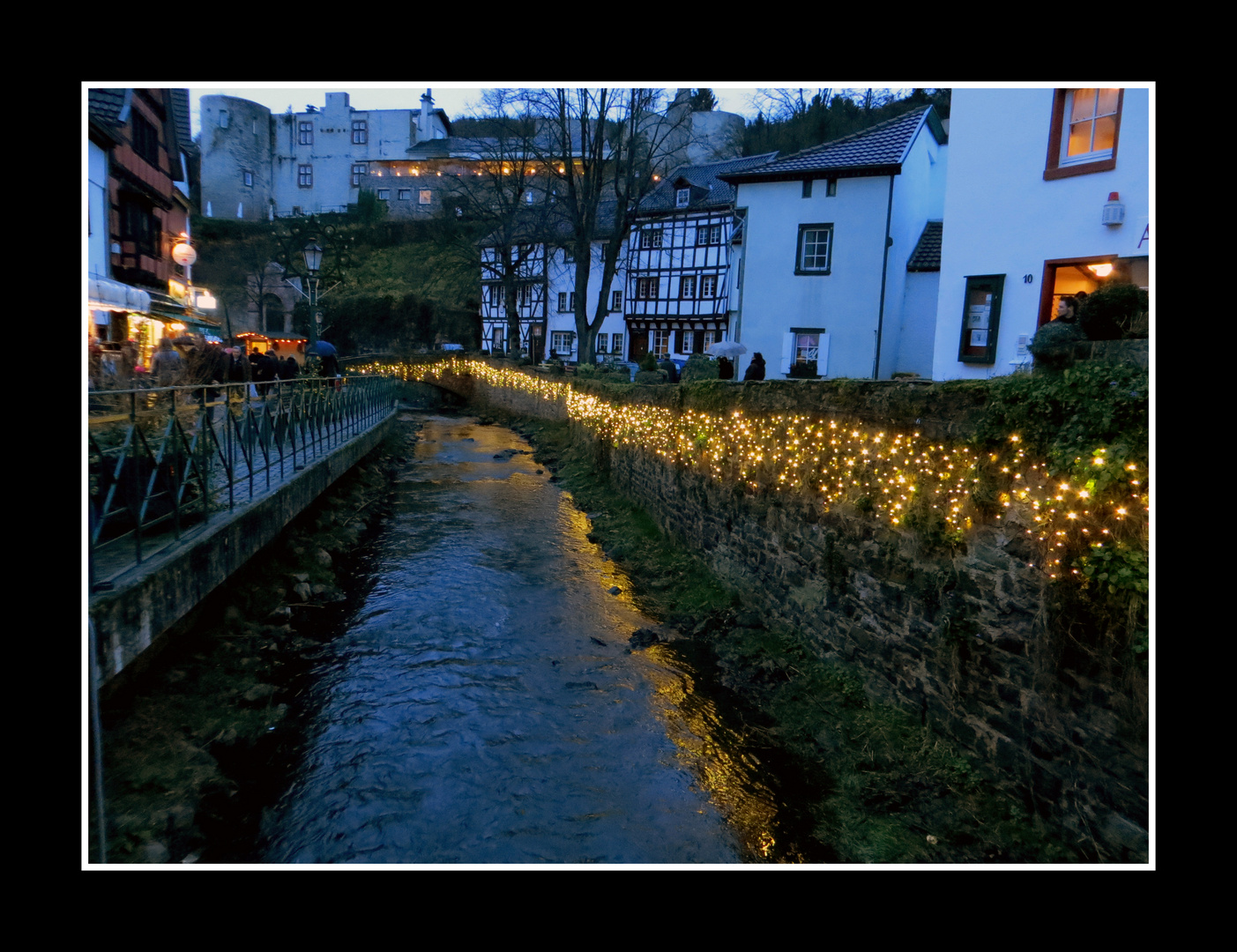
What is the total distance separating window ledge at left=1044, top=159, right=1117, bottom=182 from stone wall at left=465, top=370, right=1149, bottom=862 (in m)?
6.17

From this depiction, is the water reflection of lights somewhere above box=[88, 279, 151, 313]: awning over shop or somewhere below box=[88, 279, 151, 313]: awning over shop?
below

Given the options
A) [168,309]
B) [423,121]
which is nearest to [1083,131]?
[168,309]

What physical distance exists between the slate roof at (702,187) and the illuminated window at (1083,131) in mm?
22395

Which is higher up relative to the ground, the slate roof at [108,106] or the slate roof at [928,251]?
the slate roof at [108,106]

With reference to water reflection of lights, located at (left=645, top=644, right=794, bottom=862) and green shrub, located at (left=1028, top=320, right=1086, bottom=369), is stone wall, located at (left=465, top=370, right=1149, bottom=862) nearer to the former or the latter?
green shrub, located at (left=1028, top=320, right=1086, bottom=369)

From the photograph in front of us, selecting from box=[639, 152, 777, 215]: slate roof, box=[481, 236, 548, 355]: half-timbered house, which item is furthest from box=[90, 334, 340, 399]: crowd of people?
box=[481, 236, 548, 355]: half-timbered house

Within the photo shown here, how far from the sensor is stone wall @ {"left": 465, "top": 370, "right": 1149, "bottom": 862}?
452cm

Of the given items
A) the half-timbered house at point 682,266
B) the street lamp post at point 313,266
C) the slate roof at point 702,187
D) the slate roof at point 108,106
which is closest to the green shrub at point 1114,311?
the street lamp post at point 313,266

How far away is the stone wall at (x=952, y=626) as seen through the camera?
452 centimetres

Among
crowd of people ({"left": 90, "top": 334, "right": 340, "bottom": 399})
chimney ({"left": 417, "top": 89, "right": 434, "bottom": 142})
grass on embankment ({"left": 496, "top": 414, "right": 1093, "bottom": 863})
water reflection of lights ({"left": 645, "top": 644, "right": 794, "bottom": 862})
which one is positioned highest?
chimney ({"left": 417, "top": 89, "right": 434, "bottom": 142})

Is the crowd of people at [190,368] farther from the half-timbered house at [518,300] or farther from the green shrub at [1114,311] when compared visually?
the half-timbered house at [518,300]

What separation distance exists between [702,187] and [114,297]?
27737 mm

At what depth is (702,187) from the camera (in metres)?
35.7

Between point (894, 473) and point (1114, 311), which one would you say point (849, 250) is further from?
point (1114, 311)
